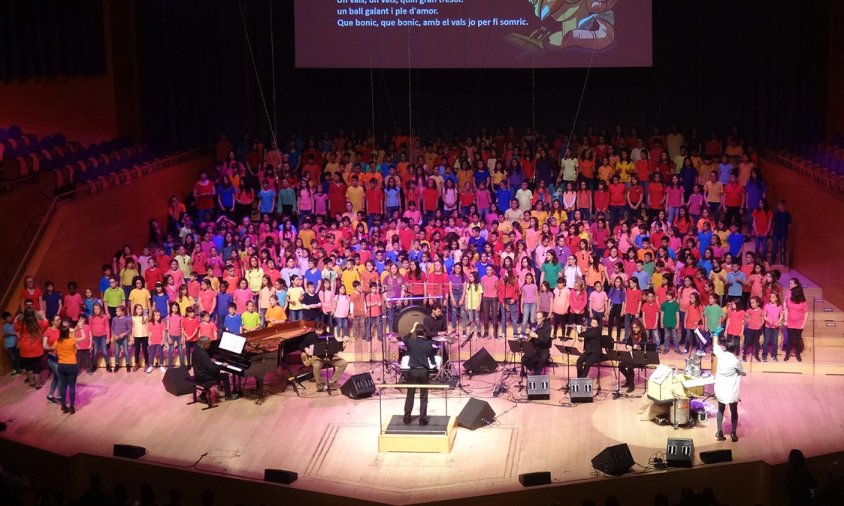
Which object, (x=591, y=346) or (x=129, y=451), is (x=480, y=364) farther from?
(x=129, y=451)

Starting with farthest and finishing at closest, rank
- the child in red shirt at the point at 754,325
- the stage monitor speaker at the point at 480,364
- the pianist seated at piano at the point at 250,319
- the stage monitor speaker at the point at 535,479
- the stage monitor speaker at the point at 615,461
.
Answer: the pianist seated at piano at the point at 250,319, the stage monitor speaker at the point at 480,364, the child in red shirt at the point at 754,325, the stage monitor speaker at the point at 615,461, the stage monitor speaker at the point at 535,479

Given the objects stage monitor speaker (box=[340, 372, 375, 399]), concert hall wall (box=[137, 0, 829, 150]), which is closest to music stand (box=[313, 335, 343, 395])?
stage monitor speaker (box=[340, 372, 375, 399])

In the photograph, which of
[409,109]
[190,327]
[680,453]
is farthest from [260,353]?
[409,109]

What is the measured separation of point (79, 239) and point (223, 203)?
2.97 meters

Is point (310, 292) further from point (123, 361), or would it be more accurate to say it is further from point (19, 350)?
point (19, 350)

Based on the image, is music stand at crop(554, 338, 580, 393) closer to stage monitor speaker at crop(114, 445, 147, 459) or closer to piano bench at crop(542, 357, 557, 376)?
piano bench at crop(542, 357, 557, 376)

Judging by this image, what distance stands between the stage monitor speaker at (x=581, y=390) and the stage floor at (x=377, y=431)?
4.6 inches

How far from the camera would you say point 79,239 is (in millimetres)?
17062

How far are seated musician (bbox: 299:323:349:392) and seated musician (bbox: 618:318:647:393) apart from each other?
11.6 feet

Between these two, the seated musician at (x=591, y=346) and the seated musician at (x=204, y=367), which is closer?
the seated musician at (x=204, y=367)

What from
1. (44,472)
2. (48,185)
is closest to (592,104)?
(48,185)

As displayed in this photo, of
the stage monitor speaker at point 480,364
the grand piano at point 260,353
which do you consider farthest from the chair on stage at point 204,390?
the stage monitor speaker at point 480,364

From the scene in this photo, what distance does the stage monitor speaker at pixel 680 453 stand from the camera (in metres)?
11.4

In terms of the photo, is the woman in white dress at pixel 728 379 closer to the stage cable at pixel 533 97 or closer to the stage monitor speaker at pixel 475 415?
the stage monitor speaker at pixel 475 415
